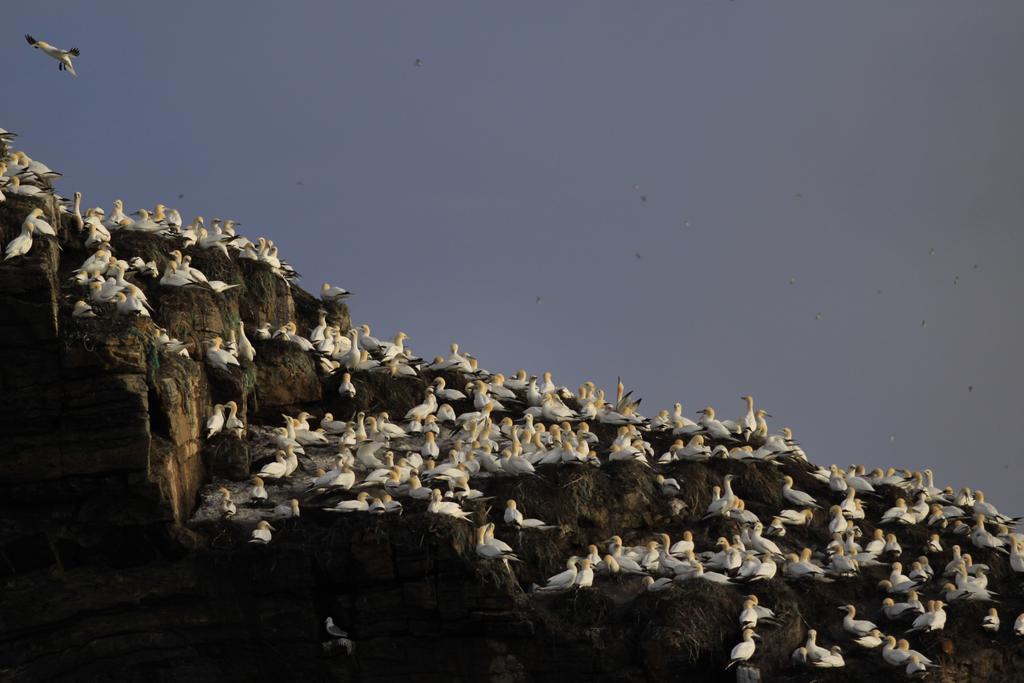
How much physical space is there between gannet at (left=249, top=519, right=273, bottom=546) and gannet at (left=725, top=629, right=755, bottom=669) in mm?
9135

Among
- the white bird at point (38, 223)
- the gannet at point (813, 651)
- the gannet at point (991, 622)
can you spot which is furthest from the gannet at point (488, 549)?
the white bird at point (38, 223)

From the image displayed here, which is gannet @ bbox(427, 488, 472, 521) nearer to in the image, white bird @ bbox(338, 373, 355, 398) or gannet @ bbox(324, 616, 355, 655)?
gannet @ bbox(324, 616, 355, 655)

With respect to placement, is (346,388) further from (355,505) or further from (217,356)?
(355,505)

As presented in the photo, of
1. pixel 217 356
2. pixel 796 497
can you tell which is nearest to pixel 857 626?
pixel 796 497

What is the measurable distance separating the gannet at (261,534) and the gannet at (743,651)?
9135mm

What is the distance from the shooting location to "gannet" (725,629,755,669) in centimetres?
3041

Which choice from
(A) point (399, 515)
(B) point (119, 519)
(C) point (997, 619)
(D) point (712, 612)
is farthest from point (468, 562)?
(C) point (997, 619)

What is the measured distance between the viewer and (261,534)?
104ft

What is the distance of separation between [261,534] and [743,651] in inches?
372

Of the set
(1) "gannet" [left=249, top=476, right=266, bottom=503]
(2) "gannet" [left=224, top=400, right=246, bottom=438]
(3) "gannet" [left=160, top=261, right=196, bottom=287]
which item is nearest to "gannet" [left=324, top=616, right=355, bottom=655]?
(1) "gannet" [left=249, top=476, right=266, bottom=503]

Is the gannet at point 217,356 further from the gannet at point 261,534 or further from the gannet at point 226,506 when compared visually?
the gannet at point 261,534

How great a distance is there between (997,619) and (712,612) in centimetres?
617

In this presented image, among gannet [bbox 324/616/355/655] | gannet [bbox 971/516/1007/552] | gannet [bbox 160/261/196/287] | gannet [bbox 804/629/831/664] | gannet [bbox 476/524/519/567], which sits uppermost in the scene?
gannet [bbox 160/261/196/287]

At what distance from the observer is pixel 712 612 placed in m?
31.3
